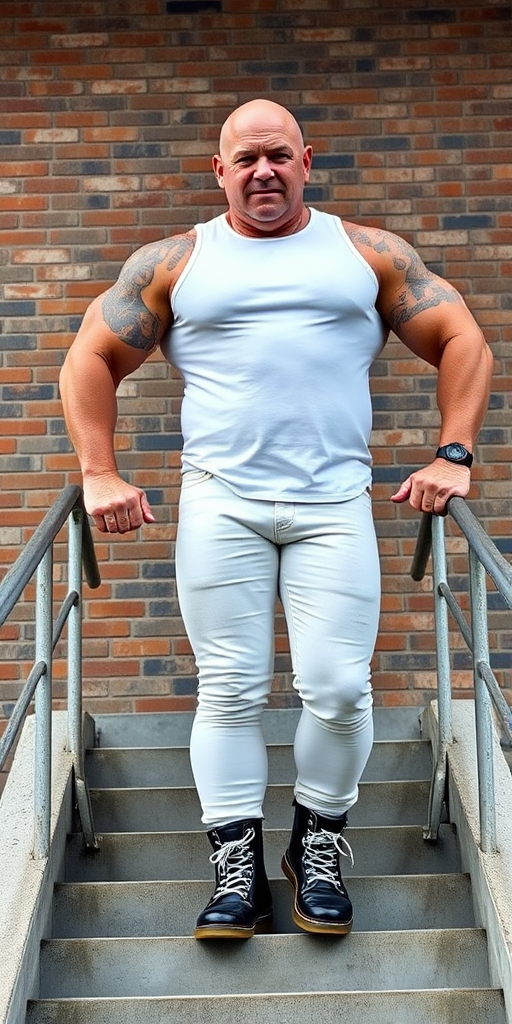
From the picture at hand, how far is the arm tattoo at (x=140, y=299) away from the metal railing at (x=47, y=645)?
471mm

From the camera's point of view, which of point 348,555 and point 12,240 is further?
point 12,240

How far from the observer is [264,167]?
2.59 metres

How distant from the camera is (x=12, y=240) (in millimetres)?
4629

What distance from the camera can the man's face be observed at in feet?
8.52

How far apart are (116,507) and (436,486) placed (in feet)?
2.22

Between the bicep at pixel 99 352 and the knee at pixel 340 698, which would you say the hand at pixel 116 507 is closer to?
the bicep at pixel 99 352

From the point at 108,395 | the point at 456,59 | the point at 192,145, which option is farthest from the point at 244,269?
the point at 456,59

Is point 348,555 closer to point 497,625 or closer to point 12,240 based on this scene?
point 497,625

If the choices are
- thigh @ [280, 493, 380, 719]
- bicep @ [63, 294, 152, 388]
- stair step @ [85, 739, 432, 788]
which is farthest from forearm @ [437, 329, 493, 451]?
stair step @ [85, 739, 432, 788]

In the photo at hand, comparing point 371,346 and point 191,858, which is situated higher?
point 371,346

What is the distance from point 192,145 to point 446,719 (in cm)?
246

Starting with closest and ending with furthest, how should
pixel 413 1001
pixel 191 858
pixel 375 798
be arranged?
1. pixel 413 1001
2. pixel 191 858
3. pixel 375 798

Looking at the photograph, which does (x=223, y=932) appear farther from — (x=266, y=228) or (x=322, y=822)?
(x=266, y=228)

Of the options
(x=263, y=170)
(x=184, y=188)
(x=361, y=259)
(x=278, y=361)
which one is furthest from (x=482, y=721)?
(x=184, y=188)
